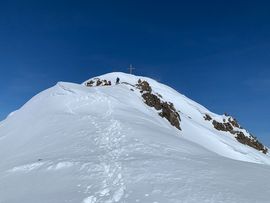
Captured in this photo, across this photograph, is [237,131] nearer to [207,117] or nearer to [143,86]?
[207,117]

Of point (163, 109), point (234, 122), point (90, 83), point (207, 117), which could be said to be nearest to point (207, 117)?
point (207, 117)

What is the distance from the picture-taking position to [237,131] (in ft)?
174

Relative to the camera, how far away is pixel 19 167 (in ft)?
51.4

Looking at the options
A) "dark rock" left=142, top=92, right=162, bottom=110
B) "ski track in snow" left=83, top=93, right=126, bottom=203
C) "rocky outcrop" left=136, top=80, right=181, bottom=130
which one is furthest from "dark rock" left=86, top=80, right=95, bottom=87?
"ski track in snow" left=83, top=93, right=126, bottom=203

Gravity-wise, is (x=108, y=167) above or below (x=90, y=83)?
below

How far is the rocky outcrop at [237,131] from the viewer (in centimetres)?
5169

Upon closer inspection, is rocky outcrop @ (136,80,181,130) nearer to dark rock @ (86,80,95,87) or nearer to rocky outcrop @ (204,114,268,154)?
rocky outcrop @ (204,114,268,154)

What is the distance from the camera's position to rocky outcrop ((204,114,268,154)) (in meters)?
51.7

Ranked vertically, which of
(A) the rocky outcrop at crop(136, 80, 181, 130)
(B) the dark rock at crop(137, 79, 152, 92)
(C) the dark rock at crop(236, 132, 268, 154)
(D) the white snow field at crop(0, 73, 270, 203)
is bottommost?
(D) the white snow field at crop(0, 73, 270, 203)

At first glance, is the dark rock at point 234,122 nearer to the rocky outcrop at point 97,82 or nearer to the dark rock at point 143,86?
the dark rock at point 143,86

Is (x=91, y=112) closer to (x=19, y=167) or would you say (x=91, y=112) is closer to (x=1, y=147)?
(x=1, y=147)

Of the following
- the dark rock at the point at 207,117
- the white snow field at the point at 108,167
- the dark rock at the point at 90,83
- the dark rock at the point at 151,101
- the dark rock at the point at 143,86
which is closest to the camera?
the white snow field at the point at 108,167

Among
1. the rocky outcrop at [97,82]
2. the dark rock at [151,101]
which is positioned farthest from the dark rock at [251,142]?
the rocky outcrop at [97,82]

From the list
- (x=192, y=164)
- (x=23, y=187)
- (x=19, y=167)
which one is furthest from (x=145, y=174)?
(x=19, y=167)
